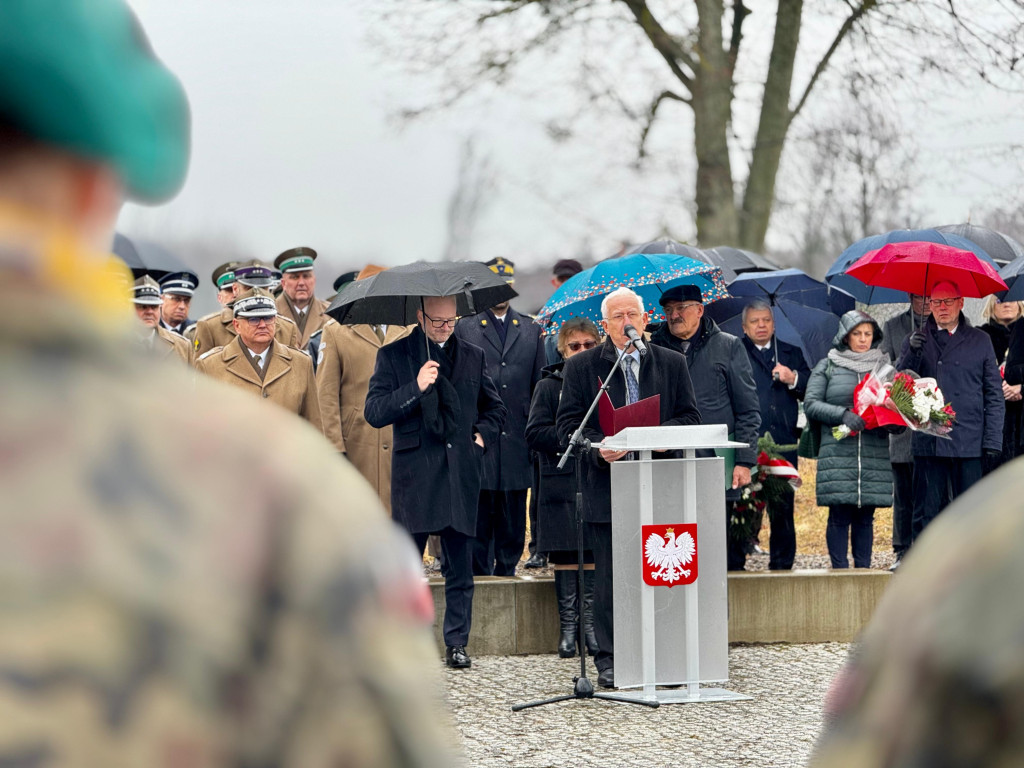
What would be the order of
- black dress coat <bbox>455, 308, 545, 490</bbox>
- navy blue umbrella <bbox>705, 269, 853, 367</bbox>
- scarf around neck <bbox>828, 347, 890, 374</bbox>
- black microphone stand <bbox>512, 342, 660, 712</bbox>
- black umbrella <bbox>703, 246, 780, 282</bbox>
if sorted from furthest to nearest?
black umbrella <bbox>703, 246, 780, 282</bbox>
navy blue umbrella <bbox>705, 269, 853, 367</bbox>
scarf around neck <bbox>828, 347, 890, 374</bbox>
black dress coat <bbox>455, 308, 545, 490</bbox>
black microphone stand <bbox>512, 342, 660, 712</bbox>

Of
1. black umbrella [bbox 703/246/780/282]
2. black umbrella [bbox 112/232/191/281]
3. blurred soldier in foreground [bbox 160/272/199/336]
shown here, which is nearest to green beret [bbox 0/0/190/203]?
black umbrella [bbox 112/232/191/281]

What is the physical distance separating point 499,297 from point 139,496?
8047mm

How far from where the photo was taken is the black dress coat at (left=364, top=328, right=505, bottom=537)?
8.26 metres

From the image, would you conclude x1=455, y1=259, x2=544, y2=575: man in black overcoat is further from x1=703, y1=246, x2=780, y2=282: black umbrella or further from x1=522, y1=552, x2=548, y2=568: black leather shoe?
x1=703, y1=246, x2=780, y2=282: black umbrella

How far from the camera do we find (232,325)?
10.4m

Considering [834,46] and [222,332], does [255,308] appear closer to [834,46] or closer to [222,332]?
[222,332]

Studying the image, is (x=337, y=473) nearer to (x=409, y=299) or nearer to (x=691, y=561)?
(x=691, y=561)

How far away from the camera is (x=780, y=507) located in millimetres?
10203

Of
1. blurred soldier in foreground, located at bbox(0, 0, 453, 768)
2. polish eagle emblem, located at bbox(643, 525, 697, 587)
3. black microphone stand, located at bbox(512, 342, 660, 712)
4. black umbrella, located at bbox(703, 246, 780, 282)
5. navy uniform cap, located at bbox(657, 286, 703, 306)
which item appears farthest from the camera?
black umbrella, located at bbox(703, 246, 780, 282)

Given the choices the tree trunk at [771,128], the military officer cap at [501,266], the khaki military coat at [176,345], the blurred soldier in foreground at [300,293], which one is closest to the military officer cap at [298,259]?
the blurred soldier in foreground at [300,293]

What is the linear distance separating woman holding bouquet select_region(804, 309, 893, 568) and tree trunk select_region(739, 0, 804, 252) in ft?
37.0

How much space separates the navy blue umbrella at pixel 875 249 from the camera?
10617mm

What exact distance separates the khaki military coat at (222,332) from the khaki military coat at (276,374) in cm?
203

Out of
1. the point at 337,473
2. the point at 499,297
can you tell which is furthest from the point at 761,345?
the point at 337,473
